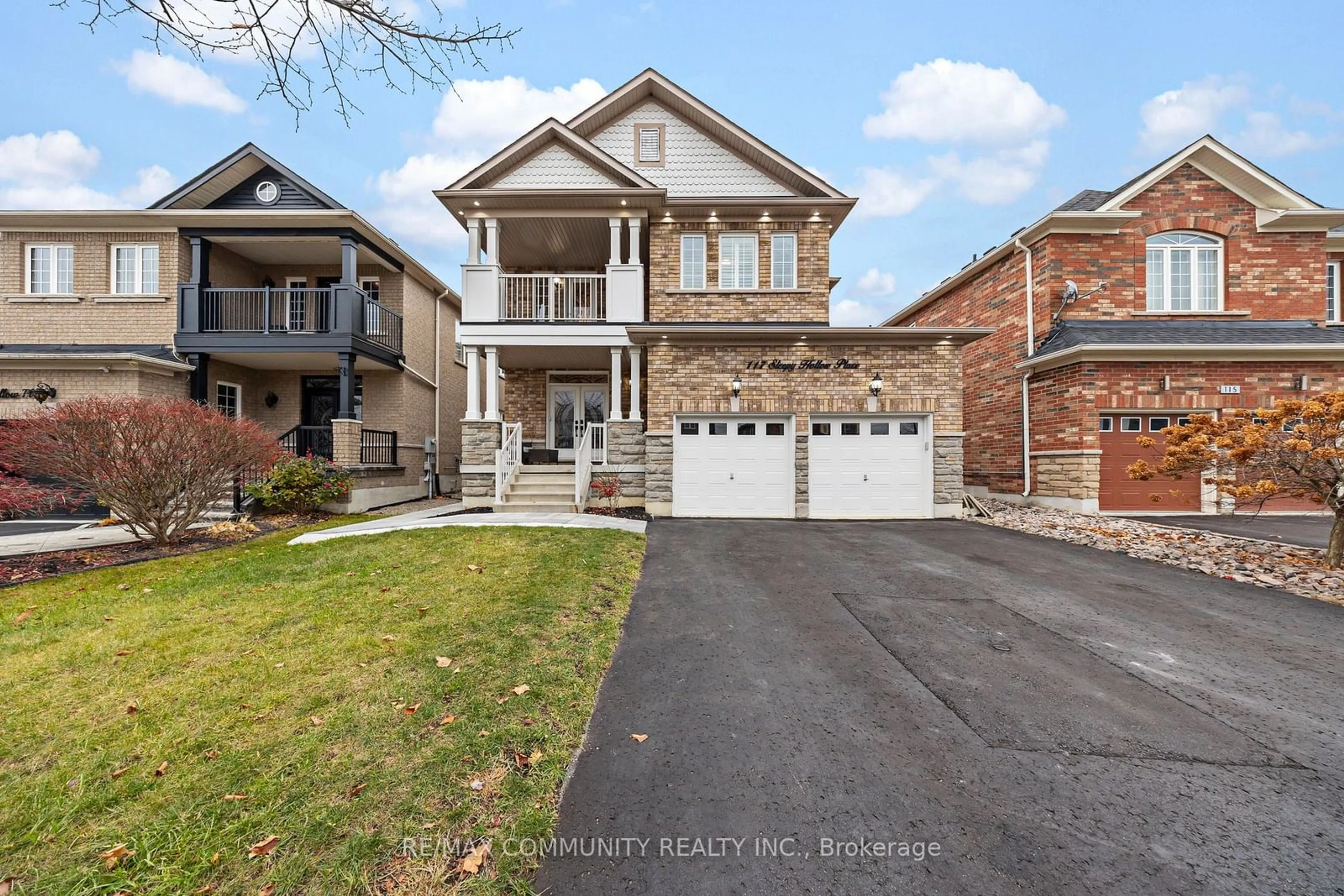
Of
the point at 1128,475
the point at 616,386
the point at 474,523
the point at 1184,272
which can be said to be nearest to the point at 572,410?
the point at 616,386

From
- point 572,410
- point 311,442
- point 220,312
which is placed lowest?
point 311,442

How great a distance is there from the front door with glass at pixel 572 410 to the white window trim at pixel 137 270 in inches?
398

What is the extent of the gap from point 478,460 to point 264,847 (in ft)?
31.2

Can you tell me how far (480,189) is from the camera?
36.5 feet

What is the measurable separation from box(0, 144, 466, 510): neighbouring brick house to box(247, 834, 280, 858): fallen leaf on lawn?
10.7 metres

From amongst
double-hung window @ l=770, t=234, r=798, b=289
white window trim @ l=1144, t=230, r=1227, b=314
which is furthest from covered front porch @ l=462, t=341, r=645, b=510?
white window trim @ l=1144, t=230, r=1227, b=314

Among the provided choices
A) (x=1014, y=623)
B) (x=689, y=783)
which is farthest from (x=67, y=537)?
(x=1014, y=623)

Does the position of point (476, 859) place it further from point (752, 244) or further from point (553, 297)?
point (752, 244)

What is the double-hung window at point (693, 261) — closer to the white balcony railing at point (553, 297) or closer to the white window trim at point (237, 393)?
the white balcony railing at point (553, 297)

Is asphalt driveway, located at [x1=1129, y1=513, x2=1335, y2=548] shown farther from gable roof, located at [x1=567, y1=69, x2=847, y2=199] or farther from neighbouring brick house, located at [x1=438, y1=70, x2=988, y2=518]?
gable roof, located at [x1=567, y1=69, x2=847, y2=199]

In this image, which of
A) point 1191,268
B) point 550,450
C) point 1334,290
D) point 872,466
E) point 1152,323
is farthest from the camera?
point 1334,290

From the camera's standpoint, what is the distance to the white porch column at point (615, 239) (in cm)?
1116

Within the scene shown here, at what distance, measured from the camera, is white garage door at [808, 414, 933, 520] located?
10.1 m

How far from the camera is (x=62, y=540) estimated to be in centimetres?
748
